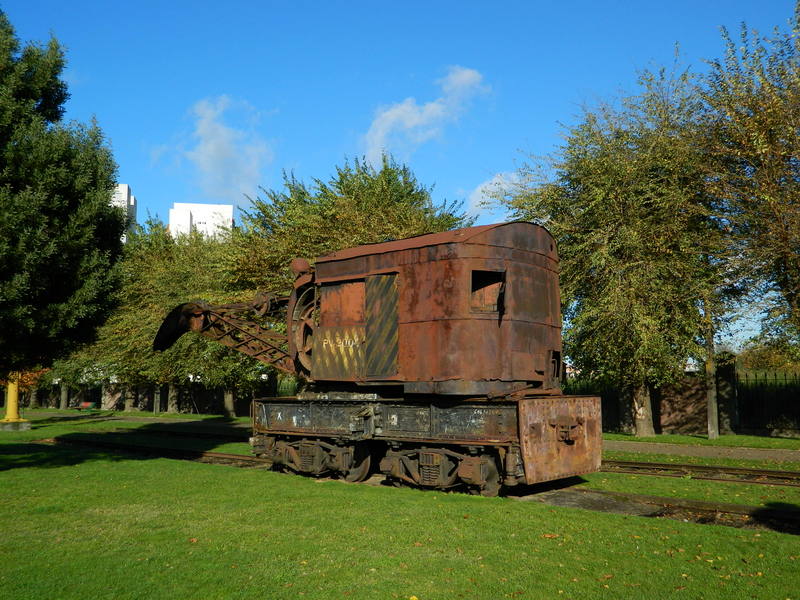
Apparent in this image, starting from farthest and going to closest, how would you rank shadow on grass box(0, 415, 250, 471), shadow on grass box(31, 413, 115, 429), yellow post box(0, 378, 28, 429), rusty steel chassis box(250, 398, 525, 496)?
1. shadow on grass box(31, 413, 115, 429)
2. yellow post box(0, 378, 28, 429)
3. shadow on grass box(0, 415, 250, 471)
4. rusty steel chassis box(250, 398, 525, 496)

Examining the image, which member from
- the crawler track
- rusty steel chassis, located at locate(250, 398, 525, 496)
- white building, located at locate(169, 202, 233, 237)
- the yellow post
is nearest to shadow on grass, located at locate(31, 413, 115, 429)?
the yellow post

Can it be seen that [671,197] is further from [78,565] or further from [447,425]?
[78,565]

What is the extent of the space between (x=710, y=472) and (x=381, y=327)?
7.36 m

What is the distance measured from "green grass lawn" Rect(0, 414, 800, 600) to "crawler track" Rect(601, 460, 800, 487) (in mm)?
1110

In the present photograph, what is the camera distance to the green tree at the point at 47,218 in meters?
12.9

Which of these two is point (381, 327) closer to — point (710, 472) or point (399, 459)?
point (399, 459)

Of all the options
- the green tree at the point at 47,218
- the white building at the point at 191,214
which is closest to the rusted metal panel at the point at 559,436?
the green tree at the point at 47,218

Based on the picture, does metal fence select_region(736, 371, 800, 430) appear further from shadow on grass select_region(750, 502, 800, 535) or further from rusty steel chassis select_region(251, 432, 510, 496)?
rusty steel chassis select_region(251, 432, 510, 496)

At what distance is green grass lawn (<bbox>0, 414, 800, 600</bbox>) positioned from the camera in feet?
20.9

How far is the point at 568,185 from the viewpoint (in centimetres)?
2302

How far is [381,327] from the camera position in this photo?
494 inches

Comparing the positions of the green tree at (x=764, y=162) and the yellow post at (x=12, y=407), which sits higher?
the green tree at (x=764, y=162)

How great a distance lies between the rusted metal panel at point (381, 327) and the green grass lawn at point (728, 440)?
11.4 m

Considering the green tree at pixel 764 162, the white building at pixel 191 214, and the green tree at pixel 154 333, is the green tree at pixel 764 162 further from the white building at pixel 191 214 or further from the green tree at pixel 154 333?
the white building at pixel 191 214
